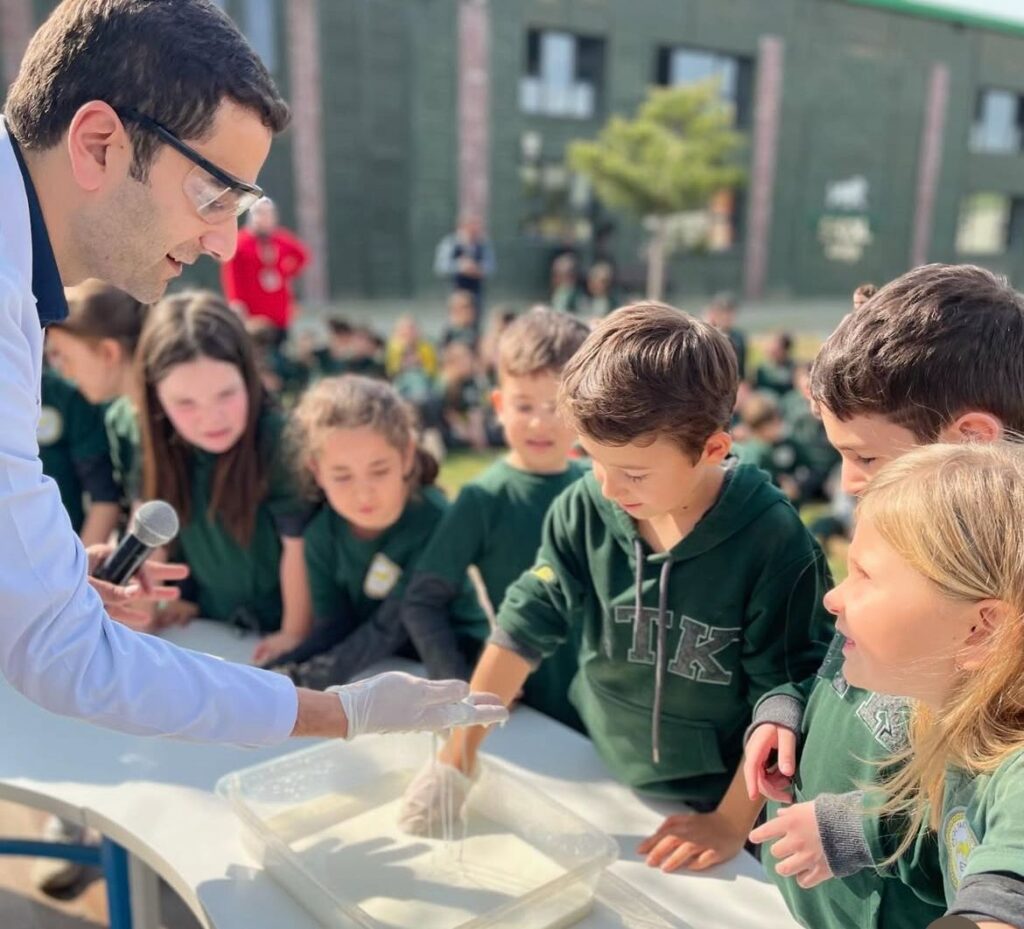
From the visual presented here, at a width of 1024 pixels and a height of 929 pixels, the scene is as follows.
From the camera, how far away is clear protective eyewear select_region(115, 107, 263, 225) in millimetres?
1133

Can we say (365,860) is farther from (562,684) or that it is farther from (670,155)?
(670,155)

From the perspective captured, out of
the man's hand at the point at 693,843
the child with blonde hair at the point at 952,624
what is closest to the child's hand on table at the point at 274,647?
the man's hand at the point at 693,843

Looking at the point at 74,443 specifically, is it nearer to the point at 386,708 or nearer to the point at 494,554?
the point at 494,554

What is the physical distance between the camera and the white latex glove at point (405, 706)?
3.90 ft

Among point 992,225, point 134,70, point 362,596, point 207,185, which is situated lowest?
point 362,596

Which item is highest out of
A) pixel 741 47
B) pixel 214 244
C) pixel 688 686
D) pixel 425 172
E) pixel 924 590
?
pixel 741 47

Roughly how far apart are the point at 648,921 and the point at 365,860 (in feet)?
1.31

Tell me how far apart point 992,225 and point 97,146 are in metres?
25.3

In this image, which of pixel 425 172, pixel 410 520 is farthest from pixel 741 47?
pixel 410 520

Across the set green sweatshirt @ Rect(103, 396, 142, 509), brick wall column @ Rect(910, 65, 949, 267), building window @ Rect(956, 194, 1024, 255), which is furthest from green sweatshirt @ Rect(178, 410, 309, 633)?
building window @ Rect(956, 194, 1024, 255)

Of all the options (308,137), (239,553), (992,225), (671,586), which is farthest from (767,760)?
(992,225)

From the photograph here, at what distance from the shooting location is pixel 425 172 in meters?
15.8

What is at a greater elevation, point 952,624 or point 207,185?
point 207,185

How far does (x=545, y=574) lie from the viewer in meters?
1.52
